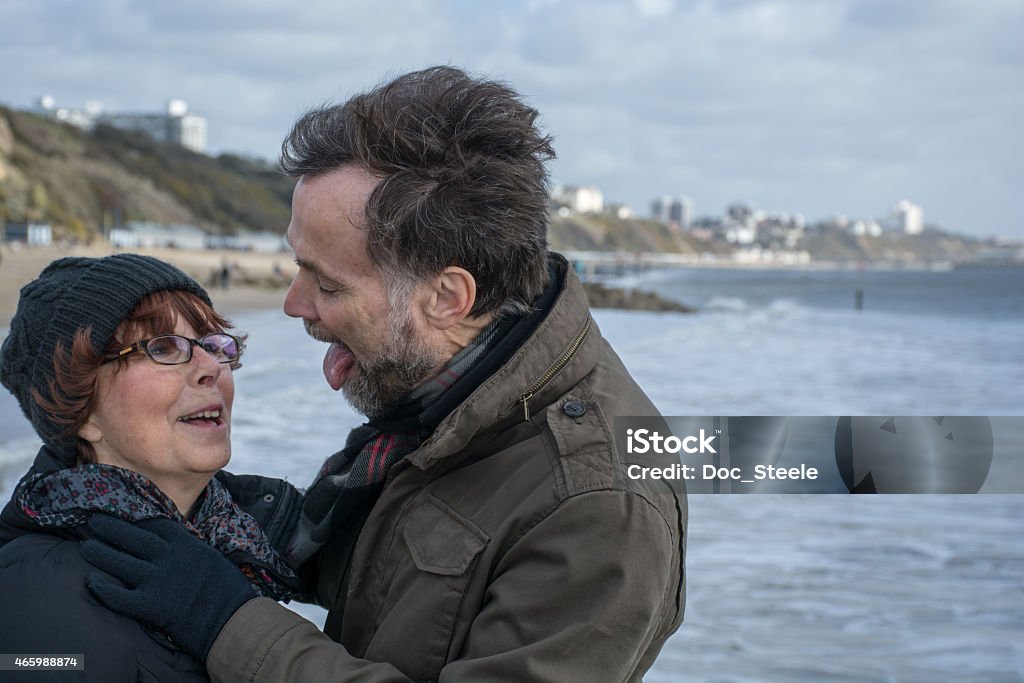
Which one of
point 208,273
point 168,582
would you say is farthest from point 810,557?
point 208,273

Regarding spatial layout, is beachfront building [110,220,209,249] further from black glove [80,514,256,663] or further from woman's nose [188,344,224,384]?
black glove [80,514,256,663]

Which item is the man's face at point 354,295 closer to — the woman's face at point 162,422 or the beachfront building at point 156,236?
the woman's face at point 162,422

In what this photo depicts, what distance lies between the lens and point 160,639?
1832 millimetres

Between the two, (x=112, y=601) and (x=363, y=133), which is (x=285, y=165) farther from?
(x=112, y=601)

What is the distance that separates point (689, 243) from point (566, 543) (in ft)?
622

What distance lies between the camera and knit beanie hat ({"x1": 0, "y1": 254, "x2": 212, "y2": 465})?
201cm

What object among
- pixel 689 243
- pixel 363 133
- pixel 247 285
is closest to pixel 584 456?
pixel 363 133

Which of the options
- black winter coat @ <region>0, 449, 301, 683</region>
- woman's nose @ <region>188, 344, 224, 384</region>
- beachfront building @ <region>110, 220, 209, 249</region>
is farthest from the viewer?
beachfront building @ <region>110, 220, 209, 249</region>

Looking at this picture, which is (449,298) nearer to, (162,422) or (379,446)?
(379,446)

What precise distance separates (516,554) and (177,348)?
2.93 feet

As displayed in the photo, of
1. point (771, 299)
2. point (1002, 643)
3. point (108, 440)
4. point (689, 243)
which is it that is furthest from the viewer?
point (689, 243)

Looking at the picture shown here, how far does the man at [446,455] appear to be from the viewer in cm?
169

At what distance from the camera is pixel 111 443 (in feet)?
6.98

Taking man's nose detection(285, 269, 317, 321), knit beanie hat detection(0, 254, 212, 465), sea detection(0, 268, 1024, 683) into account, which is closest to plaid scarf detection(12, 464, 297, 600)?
knit beanie hat detection(0, 254, 212, 465)
